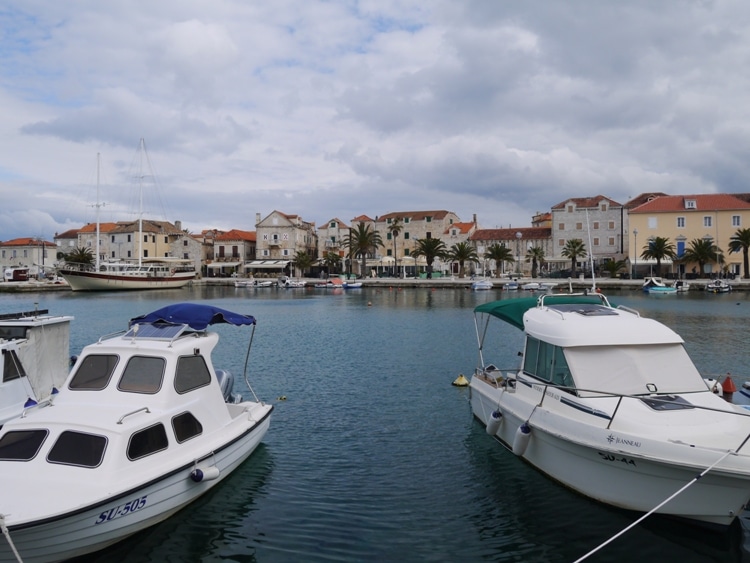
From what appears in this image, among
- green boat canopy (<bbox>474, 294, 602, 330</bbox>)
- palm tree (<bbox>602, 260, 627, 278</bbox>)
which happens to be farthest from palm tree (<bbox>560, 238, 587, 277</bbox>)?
green boat canopy (<bbox>474, 294, 602, 330</bbox>)

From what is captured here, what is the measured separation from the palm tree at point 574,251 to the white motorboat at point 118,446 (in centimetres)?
8539

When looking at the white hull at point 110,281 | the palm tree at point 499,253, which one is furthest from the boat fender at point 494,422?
the white hull at point 110,281

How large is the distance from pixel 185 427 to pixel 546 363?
7791 millimetres

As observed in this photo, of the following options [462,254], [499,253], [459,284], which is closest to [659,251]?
[499,253]

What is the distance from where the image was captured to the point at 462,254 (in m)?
98.1

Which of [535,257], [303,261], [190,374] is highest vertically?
[535,257]

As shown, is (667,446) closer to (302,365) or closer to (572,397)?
(572,397)

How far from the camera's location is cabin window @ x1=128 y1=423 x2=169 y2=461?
9961 mm

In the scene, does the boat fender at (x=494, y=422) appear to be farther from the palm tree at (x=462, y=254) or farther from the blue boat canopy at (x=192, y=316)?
the palm tree at (x=462, y=254)

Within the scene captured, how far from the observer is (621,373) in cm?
1180

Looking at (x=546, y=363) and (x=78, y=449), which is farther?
(x=546, y=363)

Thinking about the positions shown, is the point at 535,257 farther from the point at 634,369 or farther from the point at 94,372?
the point at 94,372

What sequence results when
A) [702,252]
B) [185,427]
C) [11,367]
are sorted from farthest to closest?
[702,252] → [11,367] → [185,427]

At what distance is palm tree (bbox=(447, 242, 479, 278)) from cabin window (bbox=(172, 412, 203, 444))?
88.4 m
